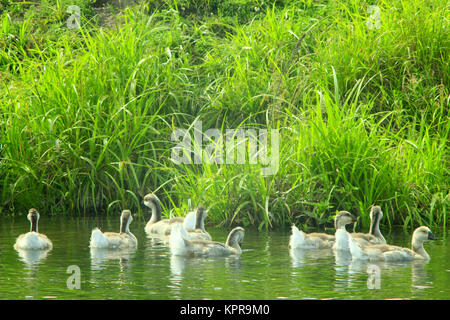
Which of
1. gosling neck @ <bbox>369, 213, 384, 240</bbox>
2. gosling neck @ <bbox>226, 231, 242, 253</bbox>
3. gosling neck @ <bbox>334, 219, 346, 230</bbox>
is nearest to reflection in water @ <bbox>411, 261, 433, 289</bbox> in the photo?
gosling neck @ <bbox>369, 213, 384, 240</bbox>

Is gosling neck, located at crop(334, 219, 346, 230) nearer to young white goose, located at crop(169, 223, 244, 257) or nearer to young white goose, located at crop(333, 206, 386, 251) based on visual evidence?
young white goose, located at crop(333, 206, 386, 251)

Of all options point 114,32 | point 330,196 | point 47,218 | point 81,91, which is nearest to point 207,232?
point 330,196

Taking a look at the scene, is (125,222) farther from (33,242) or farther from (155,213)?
(33,242)

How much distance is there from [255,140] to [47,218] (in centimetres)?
351

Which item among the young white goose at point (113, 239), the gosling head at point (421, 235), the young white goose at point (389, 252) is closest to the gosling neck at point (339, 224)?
the young white goose at point (389, 252)

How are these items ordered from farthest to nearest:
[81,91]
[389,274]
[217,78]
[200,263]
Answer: [217,78] → [81,91] → [200,263] → [389,274]

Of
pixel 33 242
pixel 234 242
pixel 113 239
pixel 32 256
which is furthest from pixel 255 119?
pixel 32 256

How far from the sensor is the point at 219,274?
29.7 ft

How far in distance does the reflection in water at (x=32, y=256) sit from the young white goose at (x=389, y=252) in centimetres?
372

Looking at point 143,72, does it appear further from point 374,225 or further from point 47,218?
point 374,225

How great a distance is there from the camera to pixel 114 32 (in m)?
16.0

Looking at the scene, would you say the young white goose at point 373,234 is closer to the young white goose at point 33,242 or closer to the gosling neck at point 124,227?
the gosling neck at point 124,227

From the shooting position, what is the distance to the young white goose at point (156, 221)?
1197 centimetres

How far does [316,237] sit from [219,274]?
7.55ft
